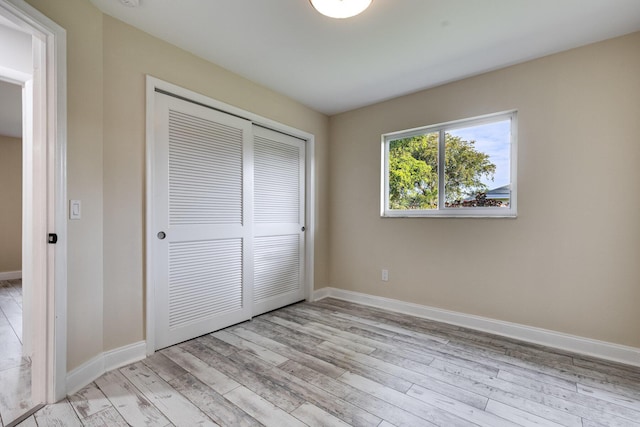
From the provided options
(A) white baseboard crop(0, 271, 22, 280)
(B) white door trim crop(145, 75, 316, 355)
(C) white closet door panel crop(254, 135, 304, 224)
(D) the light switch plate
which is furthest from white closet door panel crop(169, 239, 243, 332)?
(A) white baseboard crop(0, 271, 22, 280)

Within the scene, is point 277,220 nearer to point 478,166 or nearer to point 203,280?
point 203,280

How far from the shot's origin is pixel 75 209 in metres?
1.72

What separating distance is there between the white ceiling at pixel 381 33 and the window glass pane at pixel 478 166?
0.56m

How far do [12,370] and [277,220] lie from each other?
91.6 inches

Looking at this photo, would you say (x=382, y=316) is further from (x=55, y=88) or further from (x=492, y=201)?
(x=55, y=88)

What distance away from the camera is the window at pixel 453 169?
2613mm

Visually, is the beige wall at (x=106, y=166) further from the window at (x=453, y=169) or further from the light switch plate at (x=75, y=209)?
the window at (x=453, y=169)

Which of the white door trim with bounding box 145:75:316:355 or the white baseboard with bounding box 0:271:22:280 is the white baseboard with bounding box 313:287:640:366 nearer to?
the white door trim with bounding box 145:75:316:355

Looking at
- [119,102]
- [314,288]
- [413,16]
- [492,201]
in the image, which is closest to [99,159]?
[119,102]

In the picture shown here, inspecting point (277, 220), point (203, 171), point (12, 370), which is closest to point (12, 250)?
point (12, 370)

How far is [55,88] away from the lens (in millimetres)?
1588

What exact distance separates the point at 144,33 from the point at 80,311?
78.4 inches

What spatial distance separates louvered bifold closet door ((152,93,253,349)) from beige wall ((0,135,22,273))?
496cm

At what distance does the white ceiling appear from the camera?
5.94 ft
